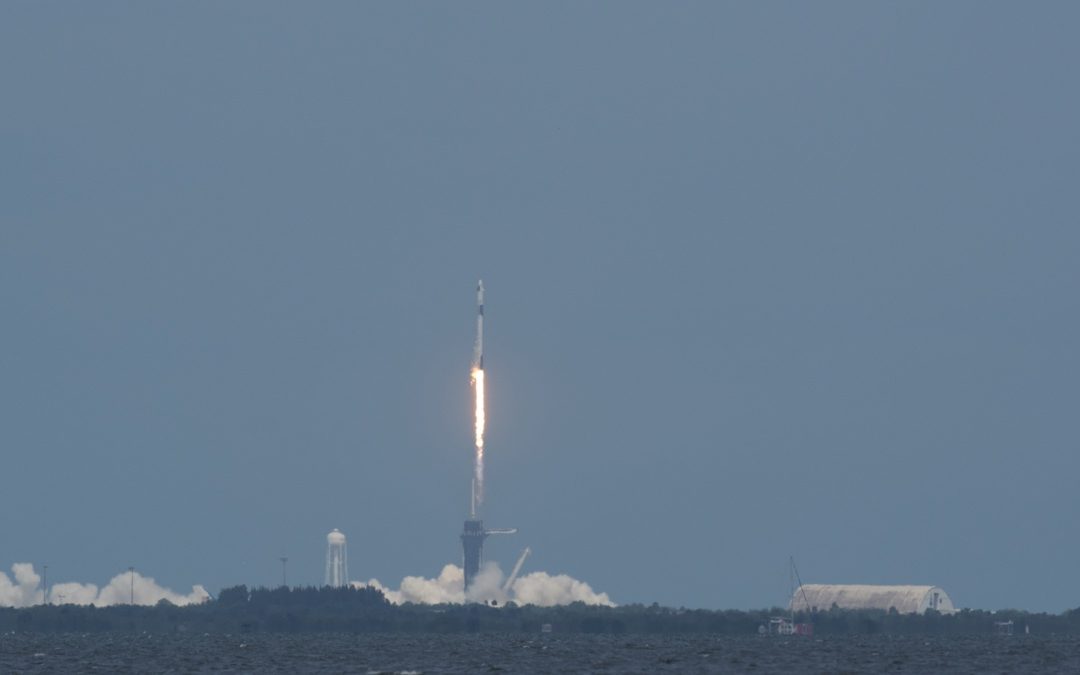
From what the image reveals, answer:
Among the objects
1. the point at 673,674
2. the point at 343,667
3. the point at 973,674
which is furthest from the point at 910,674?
the point at 343,667

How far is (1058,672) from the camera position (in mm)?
196250

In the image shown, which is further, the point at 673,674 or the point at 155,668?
the point at 155,668

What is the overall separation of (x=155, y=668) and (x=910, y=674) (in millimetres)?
66939

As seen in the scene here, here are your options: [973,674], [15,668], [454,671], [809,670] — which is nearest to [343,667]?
[454,671]

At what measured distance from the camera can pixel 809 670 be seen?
196875 mm

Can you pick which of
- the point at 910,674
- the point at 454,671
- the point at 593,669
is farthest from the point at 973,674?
the point at 454,671

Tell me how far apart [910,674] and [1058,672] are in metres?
14.4

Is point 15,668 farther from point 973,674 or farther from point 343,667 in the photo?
point 973,674

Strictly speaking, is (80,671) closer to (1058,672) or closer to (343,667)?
(343,667)

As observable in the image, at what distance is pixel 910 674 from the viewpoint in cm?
19225

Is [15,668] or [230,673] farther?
[15,668]

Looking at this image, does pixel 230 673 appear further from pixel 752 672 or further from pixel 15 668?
pixel 752 672

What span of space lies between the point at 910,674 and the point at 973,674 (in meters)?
5.46

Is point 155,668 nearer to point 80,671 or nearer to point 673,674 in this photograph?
point 80,671
